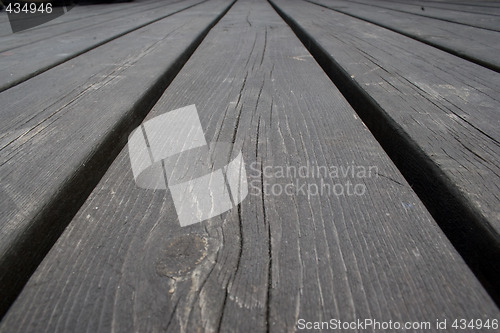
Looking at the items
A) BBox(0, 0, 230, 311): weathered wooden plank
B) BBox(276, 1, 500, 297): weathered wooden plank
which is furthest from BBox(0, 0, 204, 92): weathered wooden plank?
BBox(276, 1, 500, 297): weathered wooden plank

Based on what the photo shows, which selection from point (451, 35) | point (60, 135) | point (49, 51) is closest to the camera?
point (60, 135)

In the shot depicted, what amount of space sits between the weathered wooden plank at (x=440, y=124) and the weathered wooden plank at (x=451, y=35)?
59mm

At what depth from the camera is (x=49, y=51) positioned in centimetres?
130

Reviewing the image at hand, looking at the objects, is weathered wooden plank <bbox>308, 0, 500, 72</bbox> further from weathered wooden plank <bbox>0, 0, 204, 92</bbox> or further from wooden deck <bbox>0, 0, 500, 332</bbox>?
weathered wooden plank <bbox>0, 0, 204, 92</bbox>

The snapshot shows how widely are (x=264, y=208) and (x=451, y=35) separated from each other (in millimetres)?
1421

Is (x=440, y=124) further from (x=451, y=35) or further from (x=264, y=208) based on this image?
(x=451, y=35)

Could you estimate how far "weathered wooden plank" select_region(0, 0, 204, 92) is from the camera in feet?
3.33

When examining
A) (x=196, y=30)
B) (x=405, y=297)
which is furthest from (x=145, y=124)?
(x=196, y=30)

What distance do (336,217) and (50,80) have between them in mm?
871

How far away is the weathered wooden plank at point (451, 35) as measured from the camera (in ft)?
3.57

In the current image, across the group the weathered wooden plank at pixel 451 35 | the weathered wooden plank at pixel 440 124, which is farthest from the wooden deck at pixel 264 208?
the weathered wooden plank at pixel 451 35

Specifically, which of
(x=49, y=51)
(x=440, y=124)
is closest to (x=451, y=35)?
(x=440, y=124)

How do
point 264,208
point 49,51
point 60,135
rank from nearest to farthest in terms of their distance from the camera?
point 264,208
point 60,135
point 49,51

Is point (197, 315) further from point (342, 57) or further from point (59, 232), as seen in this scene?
point (342, 57)
